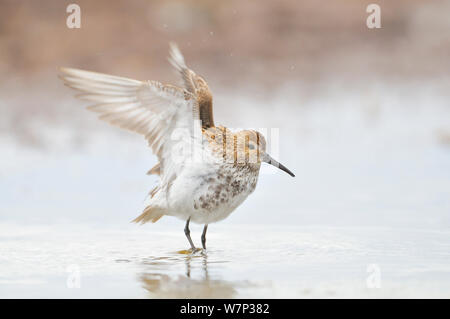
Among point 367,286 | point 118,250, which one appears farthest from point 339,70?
point 367,286

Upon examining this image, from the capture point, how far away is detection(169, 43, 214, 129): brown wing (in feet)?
14.9

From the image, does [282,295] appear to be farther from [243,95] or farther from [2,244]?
[243,95]

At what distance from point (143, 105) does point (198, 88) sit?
0.43 meters

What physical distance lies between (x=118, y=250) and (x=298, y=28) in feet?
16.9

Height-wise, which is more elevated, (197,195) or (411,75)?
(411,75)

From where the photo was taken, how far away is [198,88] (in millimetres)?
4566

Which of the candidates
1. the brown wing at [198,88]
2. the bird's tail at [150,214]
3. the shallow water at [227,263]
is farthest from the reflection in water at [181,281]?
the brown wing at [198,88]

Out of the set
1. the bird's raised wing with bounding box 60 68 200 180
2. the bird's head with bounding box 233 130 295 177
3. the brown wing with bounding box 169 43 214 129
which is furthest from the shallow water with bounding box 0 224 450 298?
the brown wing with bounding box 169 43 214 129

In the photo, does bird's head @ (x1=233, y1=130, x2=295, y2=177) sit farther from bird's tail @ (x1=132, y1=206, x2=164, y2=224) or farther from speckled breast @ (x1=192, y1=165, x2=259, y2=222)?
bird's tail @ (x1=132, y1=206, x2=164, y2=224)

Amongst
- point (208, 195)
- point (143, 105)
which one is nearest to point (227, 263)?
point (208, 195)

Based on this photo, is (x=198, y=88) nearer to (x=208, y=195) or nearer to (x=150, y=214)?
(x=208, y=195)

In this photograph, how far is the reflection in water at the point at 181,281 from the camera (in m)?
3.43

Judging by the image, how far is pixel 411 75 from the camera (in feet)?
27.9

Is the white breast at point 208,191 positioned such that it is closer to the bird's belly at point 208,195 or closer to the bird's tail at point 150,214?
the bird's belly at point 208,195
